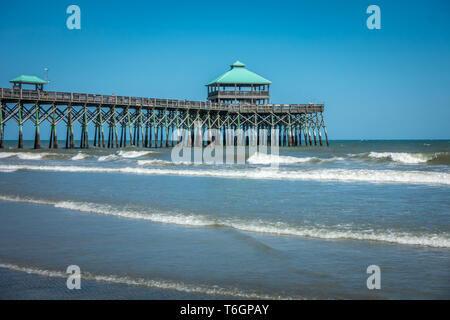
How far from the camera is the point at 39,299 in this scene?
464 cm

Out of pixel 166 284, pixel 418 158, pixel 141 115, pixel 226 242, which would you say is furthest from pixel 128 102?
pixel 166 284

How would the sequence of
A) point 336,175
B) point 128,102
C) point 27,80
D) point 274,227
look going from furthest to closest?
point 27,80, point 128,102, point 336,175, point 274,227

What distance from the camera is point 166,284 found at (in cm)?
507

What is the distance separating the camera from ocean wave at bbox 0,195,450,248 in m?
7.04

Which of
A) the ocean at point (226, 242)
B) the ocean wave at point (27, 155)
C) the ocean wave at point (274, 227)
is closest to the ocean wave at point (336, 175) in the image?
the ocean at point (226, 242)

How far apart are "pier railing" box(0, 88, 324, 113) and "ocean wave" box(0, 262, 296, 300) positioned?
2941 cm

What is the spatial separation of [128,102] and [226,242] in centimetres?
3370

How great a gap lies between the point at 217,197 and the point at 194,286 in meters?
6.98

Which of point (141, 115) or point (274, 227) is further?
point (141, 115)

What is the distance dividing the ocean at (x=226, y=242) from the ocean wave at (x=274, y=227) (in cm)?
2

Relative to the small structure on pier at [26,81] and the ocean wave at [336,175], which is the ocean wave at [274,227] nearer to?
the ocean wave at [336,175]

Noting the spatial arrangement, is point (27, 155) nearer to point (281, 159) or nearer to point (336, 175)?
point (281, 159)

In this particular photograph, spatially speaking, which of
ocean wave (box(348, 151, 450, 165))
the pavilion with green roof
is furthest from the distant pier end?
ocean wave (box(348, 151, 450, 165))
